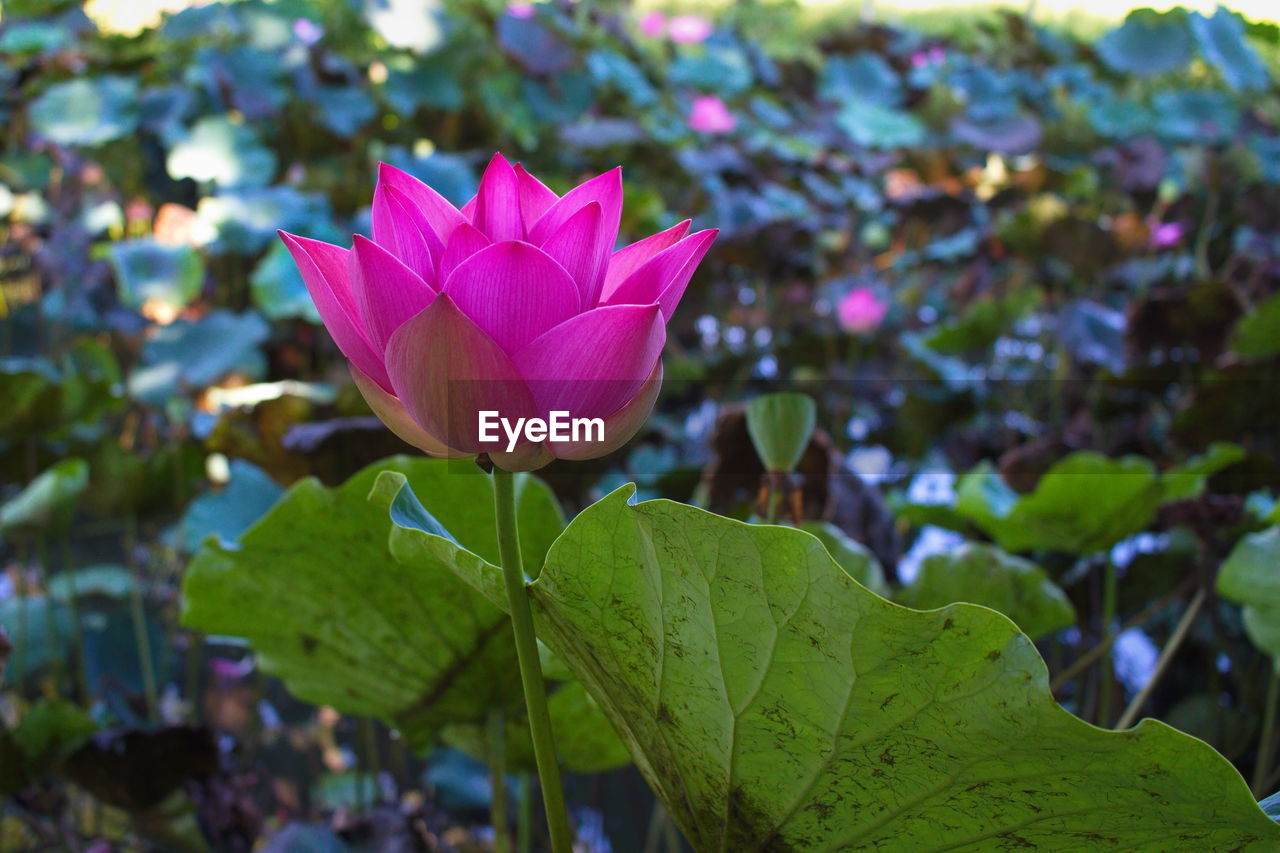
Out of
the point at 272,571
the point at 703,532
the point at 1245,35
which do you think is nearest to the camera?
the point at 703,532

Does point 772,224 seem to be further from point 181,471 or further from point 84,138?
point 84,138

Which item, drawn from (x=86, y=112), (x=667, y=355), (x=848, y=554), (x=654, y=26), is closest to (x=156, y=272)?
(x=86, y=112)

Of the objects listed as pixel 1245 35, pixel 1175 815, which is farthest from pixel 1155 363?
pixel 1245 35

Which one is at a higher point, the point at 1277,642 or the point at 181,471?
the point at 1277,642

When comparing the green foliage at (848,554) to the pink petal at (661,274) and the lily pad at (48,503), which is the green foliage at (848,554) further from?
the lily pad at (48,503)

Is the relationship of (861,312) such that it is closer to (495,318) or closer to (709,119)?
(709,119)

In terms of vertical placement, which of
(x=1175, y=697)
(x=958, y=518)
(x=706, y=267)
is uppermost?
(x=958, y=518)

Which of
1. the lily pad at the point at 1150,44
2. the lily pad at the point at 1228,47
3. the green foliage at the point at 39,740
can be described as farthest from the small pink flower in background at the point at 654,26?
the green foliage at the point at 39,740
